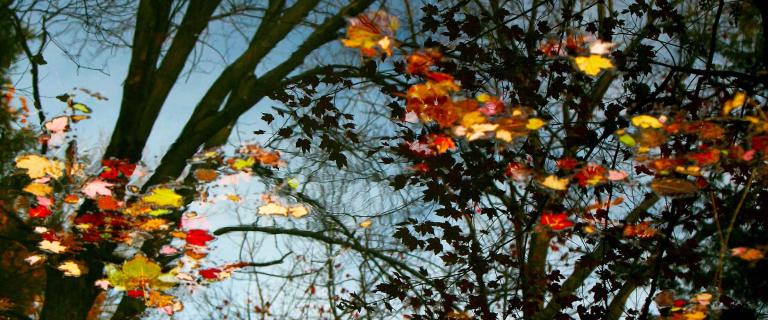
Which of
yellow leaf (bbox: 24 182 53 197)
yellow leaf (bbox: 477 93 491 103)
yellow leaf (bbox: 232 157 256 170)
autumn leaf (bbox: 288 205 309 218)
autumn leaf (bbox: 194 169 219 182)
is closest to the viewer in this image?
yellow leaf (bbox: 477 93 491 103)

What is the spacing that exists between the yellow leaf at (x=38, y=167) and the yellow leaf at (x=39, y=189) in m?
0.09

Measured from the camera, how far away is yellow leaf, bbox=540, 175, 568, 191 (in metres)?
3.75

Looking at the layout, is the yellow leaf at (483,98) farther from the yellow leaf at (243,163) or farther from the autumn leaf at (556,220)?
the yellow leaf at (243,163)

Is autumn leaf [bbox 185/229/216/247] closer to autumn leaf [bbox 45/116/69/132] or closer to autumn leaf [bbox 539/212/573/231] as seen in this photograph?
autumn leaf [bbox 45/116/69/132]

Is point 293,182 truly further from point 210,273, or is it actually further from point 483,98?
point 483,98

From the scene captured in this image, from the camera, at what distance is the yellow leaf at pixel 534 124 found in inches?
144

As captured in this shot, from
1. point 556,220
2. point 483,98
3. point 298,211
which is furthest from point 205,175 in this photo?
point 556,220

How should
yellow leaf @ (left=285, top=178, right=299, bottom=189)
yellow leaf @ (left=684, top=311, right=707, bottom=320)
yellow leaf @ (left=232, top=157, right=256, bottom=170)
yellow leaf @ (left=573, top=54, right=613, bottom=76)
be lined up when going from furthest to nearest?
yellow leaf @ (left=285, top=178, right=299, bottom=189), yellow leaf @ (left=232, top=157, right=256, bottom=170), yellow leaf @ (left=684, top=311, right=707, bottom=320), yellow leaf @ (left=573, top=54, right=613, bottom=76)

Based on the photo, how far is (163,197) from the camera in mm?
5418

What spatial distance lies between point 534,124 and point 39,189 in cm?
464

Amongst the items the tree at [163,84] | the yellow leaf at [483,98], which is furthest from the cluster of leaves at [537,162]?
the tree at [163,84]

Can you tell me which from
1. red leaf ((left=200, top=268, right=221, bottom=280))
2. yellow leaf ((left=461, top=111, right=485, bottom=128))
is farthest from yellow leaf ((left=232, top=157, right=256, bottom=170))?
yellow leaf ((left=461, top=111, right=485, bottom=128))

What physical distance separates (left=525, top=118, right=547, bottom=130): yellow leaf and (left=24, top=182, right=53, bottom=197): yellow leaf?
178 inches

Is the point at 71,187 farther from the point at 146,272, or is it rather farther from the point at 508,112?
the point at 508,112
